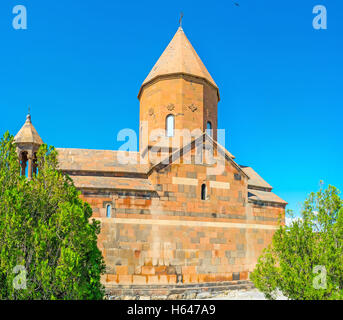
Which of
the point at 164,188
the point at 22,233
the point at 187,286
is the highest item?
the point at 164,188

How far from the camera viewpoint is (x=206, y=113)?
15320 mm

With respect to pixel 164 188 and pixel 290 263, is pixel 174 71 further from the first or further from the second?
pixel 290 263

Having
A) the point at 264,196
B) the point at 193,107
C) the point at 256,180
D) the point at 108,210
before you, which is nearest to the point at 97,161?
the point at 108,210

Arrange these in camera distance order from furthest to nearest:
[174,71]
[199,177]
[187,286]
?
[174,71] → [199,177] → [187,286]

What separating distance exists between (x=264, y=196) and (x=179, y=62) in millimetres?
6794

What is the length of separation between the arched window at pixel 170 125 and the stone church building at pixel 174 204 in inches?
1.7

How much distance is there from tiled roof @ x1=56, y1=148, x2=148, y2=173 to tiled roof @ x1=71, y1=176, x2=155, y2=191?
52cm

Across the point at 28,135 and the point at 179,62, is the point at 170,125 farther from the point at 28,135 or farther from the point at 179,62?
the point at 28,135

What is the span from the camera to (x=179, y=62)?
15.4 m

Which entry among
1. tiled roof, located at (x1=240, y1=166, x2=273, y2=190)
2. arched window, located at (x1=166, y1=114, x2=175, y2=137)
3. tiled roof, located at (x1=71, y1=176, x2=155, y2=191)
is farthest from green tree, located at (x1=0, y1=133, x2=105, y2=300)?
tiled roof, located at (x1=240, y1=166, x2=273, y2=190)

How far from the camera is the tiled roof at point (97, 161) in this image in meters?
13.0

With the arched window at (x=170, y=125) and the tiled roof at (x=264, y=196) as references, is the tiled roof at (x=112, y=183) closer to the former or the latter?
the arched window at (x=170, y=125)
